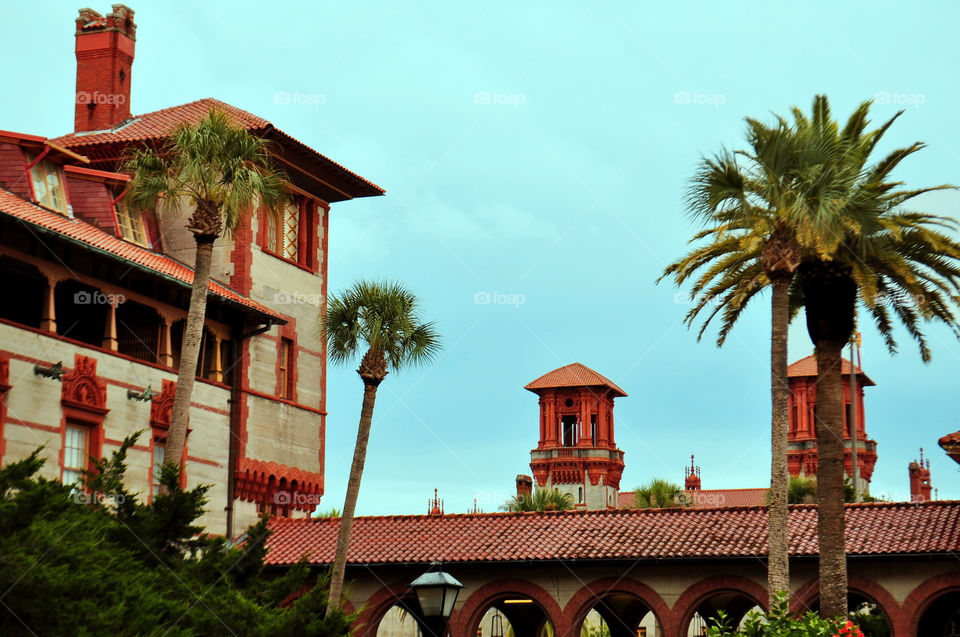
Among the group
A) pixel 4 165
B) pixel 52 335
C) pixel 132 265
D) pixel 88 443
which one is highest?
pixel 4 165

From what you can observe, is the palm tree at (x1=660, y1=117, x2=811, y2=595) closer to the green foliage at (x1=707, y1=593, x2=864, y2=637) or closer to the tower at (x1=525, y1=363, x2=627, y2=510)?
the green foliage at (x1=707, y1=593, x2=864, y2=637)

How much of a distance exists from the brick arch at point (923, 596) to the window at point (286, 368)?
62.3 ft

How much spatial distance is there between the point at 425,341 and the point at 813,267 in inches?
393

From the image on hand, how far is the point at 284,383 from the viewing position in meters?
39.3

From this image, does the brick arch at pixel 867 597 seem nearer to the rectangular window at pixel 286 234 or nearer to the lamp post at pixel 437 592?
the lamp post at pixel 437 592

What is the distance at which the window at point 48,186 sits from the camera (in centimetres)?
3191

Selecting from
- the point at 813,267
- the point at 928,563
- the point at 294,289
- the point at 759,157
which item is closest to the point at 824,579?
the point at 928,563

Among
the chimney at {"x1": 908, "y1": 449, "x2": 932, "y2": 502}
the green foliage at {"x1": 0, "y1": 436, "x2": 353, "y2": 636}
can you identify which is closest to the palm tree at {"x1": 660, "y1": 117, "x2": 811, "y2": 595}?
the green foliage at {"x1": 0, "y1": 436, "x2": 353, "y2": 636}

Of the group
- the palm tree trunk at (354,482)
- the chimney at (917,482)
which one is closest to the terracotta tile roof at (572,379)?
the chimney at (917,482)

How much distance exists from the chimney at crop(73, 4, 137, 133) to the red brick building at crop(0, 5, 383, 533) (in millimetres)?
54

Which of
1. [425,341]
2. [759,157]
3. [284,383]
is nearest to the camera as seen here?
[759,157]

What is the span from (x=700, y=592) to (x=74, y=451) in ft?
53.6

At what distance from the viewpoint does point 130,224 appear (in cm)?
3584

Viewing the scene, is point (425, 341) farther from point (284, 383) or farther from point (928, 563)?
point (928, 563)
